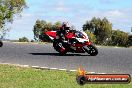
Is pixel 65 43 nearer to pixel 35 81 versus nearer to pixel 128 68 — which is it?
pixel 128 68

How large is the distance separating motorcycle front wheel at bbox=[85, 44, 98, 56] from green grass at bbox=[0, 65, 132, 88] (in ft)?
22.4

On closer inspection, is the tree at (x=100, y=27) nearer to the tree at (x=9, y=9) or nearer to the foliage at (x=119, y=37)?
the foliage at (x=119, y=37)

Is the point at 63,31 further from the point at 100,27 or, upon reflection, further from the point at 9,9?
the point at 100,27

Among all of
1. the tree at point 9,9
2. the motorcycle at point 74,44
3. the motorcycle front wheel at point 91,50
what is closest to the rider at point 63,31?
the motorcycle at point 74,44

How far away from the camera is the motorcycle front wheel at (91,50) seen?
19.8 m

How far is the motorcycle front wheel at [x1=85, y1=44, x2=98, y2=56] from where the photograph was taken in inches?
780

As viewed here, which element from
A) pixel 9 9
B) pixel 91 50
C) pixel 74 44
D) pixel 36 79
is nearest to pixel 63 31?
pixel 74 44

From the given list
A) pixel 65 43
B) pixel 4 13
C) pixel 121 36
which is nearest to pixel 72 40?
pixel 65 43

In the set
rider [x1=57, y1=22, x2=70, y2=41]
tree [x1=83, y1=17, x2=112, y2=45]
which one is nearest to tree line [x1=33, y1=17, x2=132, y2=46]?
tree [x1=83, y1=17, x2=112, y2=45]

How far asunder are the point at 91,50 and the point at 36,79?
9.02 meters

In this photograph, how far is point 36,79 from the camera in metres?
11.2

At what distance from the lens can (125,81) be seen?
5.70 m

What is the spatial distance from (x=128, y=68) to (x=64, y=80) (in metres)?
4.74

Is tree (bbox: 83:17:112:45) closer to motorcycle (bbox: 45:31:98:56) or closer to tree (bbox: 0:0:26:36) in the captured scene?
tree (bbox: 0:0:26:36)
